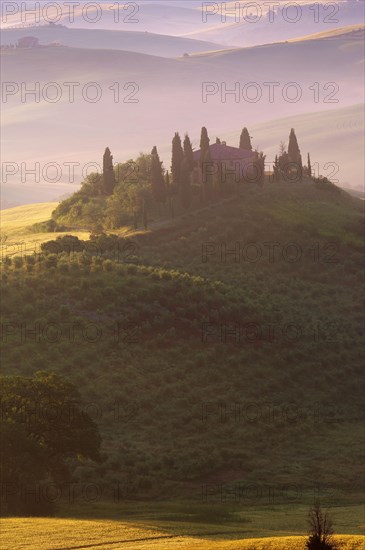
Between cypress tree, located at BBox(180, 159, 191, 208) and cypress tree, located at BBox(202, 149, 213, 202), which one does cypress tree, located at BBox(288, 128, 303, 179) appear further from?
cypress tree, located at BBox(180, 159, 191, 208)

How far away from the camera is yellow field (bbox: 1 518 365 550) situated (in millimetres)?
28094

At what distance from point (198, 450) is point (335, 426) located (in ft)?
37.4

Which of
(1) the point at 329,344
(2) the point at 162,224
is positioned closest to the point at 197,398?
(1) the point at 329,344

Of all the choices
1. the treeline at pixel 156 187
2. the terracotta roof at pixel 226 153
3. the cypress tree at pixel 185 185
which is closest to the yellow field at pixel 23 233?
the treeline at pixel 156 187

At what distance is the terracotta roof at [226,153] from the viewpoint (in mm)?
121688

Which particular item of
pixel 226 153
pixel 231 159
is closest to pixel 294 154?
pixel 226 153

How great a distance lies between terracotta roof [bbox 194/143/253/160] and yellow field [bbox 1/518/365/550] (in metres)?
87.0

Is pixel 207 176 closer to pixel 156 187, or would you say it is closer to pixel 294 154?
pixel 156 187

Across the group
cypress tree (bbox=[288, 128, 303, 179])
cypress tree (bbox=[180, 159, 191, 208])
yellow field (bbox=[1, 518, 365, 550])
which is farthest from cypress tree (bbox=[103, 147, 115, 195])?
yellow field (bbox=[1, 518, 365, 550])

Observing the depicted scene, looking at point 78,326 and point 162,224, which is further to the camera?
point 162,224

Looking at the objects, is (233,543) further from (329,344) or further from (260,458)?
(329,344)

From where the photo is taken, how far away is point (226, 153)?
4850 inches

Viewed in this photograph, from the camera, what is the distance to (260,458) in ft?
182

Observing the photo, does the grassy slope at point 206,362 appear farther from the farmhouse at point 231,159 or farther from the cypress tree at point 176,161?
the farmhouse at point 231,159
